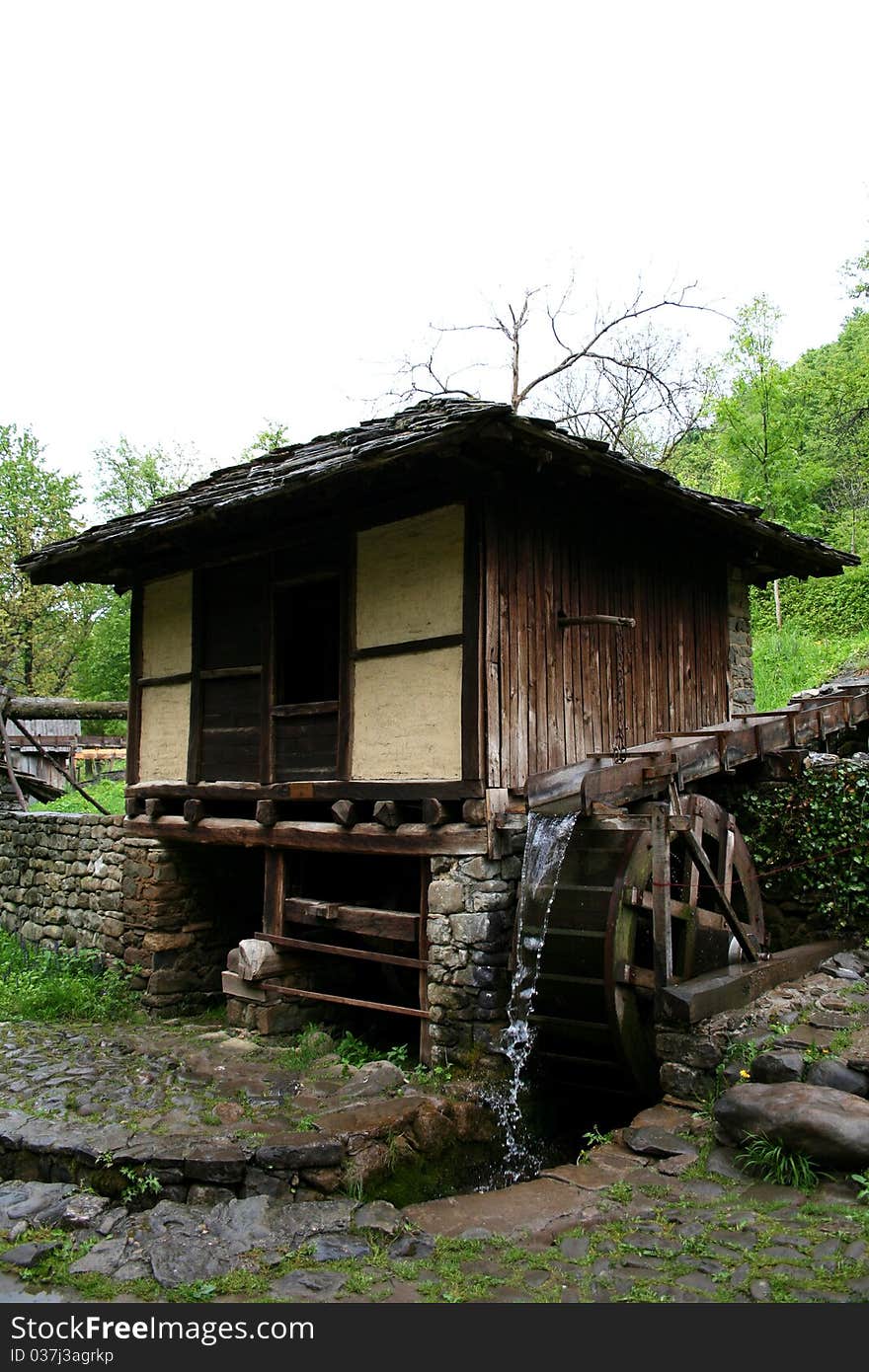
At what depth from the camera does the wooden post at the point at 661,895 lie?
18.3ft

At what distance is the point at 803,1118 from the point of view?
4289 millimetres

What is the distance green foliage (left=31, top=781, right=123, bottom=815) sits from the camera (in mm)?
15121

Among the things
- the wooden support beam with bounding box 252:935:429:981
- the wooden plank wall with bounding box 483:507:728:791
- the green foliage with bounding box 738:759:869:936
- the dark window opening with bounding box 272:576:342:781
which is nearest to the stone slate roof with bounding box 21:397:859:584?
the wooden plank wall with bounding box 483:507:728:791

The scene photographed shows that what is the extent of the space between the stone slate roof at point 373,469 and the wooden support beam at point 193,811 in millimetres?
2200

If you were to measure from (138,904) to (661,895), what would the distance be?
5.14 m

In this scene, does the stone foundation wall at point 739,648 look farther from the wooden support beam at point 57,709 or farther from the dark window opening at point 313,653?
the wooden support beam at point 57,709

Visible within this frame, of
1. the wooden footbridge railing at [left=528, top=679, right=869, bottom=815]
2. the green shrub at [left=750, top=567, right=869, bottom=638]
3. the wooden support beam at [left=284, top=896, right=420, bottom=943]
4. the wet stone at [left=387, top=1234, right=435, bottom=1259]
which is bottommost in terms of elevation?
the wet stone at [left=387, top=1234, right=435, bottom=1259]

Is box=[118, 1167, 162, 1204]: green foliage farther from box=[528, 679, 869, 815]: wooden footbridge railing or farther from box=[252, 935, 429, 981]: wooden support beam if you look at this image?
box=[528, 679, 869, 815]: wooden footbridge railing

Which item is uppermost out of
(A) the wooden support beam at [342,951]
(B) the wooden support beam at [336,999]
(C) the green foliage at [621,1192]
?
(A) the wooden support beam at [342,951]

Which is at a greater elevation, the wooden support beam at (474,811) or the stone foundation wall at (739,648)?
the stone foundation wall at (739,648)

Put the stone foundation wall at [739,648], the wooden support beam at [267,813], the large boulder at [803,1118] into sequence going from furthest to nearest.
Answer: the stone foundation wall at [739,648] → the wooden support beam at [267,813] → the large boulder at [803,1118]

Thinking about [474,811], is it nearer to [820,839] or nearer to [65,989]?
[820,839]

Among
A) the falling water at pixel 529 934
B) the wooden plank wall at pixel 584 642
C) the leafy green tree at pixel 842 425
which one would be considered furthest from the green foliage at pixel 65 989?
the leafy green tree at pixel 842 425

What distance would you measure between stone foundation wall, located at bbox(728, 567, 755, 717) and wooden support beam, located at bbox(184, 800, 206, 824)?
497 centimetres
